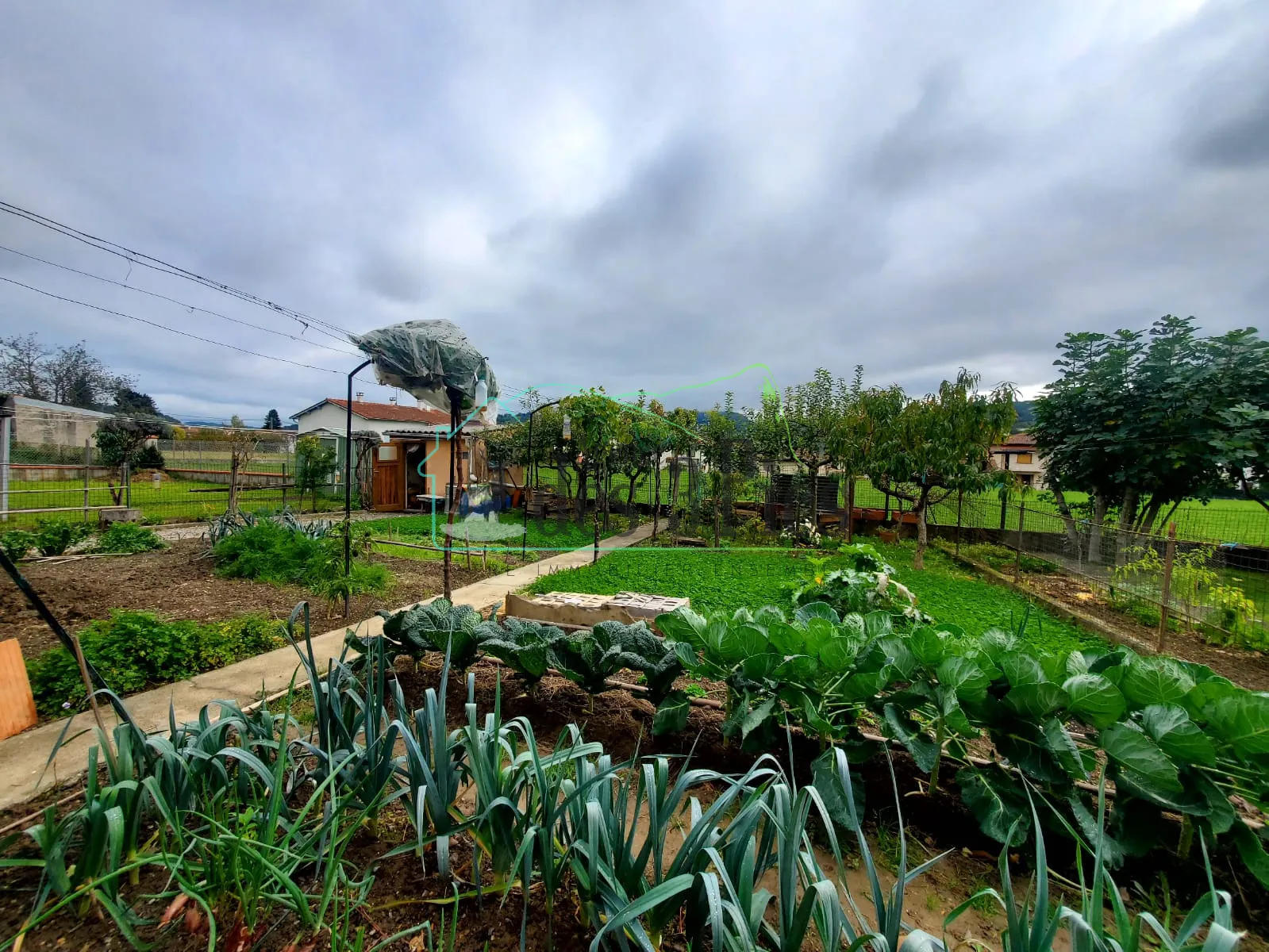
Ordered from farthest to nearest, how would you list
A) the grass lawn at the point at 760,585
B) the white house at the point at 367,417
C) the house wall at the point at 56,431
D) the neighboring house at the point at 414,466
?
the white house at the point at 367,417 → the house wall at the point at 56,431 → the neighboring house at the point at 414,466 → the grass lawn at the point at 760,585

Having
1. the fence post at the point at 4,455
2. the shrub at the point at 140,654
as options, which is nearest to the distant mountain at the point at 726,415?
the shrub at the point at 140,654

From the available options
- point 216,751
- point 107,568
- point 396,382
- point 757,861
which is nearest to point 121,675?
point 216,751

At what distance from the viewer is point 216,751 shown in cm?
145

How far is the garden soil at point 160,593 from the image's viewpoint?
422 centimetres

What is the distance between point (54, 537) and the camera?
6.71 meters

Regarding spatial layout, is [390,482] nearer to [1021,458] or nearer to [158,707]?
[158,707]

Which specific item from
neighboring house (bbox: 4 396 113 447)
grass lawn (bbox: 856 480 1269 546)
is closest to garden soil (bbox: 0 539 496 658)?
grass lawn (bbox: 856 480 1269 546)

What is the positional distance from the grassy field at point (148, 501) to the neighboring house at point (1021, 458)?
49.9 feet

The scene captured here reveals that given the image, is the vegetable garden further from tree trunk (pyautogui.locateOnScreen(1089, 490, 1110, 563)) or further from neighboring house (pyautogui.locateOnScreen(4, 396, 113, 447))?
neighboring house (pyautogui.locateOnScreen(4, 396, 113, 447))

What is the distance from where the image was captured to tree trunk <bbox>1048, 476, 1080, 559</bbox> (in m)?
6.52

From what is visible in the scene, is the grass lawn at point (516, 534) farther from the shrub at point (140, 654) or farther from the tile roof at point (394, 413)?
the tile roof at point (394, 413)

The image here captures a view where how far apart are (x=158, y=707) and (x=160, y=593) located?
3.06 metres

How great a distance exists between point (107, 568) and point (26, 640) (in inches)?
114

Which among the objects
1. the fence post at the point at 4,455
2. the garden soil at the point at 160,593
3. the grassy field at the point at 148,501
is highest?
the fence post at the point at 4,455
